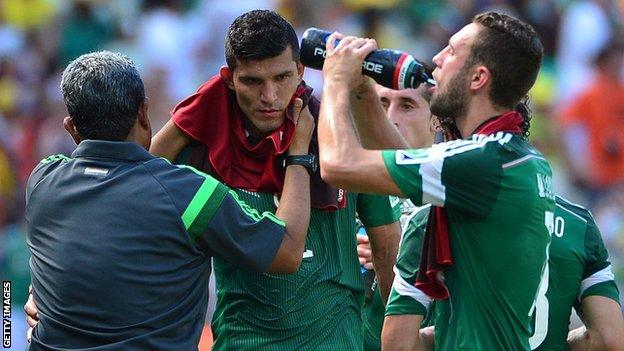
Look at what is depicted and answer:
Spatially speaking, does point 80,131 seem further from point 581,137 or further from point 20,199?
point 581,137

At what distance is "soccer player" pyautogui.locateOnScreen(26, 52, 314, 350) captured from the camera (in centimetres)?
410

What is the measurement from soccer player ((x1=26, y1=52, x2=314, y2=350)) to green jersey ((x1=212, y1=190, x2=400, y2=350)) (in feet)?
1.99

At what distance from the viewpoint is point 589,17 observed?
1105cm

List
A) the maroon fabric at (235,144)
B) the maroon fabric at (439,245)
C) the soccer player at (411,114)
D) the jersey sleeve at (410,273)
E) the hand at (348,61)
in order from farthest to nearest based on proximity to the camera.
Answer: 1. the soccer player at (411,114)
2. the maroon fabric at (235,144)
3. the jersey sleeve at (410,273)
4. the hand at (348,61)
5. the maroon fabric at (439,245)

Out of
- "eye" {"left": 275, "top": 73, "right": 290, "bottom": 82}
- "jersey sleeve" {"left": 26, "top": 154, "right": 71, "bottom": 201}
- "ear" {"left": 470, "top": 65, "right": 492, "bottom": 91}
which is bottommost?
"jersey sleeve" {"left": 26, "top": 154, "right": 71, "bottom": 201}

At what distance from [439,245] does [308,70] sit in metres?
6.28

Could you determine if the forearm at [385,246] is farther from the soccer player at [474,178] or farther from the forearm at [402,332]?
the soccer player at [474,178]

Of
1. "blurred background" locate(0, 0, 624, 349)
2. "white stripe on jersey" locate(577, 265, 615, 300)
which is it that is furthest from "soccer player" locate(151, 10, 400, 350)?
"blurred background" locate(0, 0, 624, 349)

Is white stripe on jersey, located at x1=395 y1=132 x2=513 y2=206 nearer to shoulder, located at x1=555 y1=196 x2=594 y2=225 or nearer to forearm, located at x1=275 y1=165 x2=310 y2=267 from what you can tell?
forearm, located at x1=275 y1=165 x2=310 y2=267

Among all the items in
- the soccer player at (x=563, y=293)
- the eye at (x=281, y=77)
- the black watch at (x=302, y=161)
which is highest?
the eye at (x=281, y=77)

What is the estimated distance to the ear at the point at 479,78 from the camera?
4.23 metres

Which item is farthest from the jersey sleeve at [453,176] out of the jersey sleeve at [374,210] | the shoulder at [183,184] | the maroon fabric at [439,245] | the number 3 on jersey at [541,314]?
the jersey sleeve at [374,210]

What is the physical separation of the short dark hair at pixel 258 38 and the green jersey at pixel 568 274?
135cm

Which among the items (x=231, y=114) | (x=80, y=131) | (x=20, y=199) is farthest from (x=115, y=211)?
(x=20, y=199)
